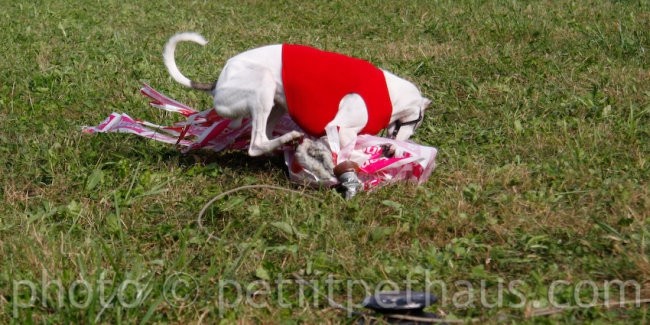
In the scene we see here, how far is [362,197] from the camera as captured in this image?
425 centimetres

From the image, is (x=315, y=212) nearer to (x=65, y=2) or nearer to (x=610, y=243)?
(x=610, y=243)

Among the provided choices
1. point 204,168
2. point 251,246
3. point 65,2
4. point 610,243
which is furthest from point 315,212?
Answer: point 65,2

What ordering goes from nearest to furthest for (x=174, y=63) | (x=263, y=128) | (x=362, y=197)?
1. (x=362, y=197)
2. (x=263, y=128)
3. (x=174, y=63)

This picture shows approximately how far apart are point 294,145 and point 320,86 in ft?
1.19

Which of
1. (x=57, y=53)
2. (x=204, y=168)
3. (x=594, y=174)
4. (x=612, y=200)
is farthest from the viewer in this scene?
(x=57, y=53)

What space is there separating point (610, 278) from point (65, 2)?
7432 mm

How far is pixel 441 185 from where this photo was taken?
448 centimetres

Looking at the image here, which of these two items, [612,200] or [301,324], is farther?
[612,200]

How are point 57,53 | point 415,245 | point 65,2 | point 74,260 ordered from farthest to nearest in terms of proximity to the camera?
point 65,2 → point 57,53 → point 415,245 → point 74,260

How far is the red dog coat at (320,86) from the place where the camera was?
4477mm

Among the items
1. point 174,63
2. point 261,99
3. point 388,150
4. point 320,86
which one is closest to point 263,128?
point 261,99

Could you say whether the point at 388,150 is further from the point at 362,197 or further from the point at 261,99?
the point at 261,99

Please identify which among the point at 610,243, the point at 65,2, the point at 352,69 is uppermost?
the point at 352,69

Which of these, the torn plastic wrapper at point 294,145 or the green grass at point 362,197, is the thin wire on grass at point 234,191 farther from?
the torn plastic wrapper at point 294,145
